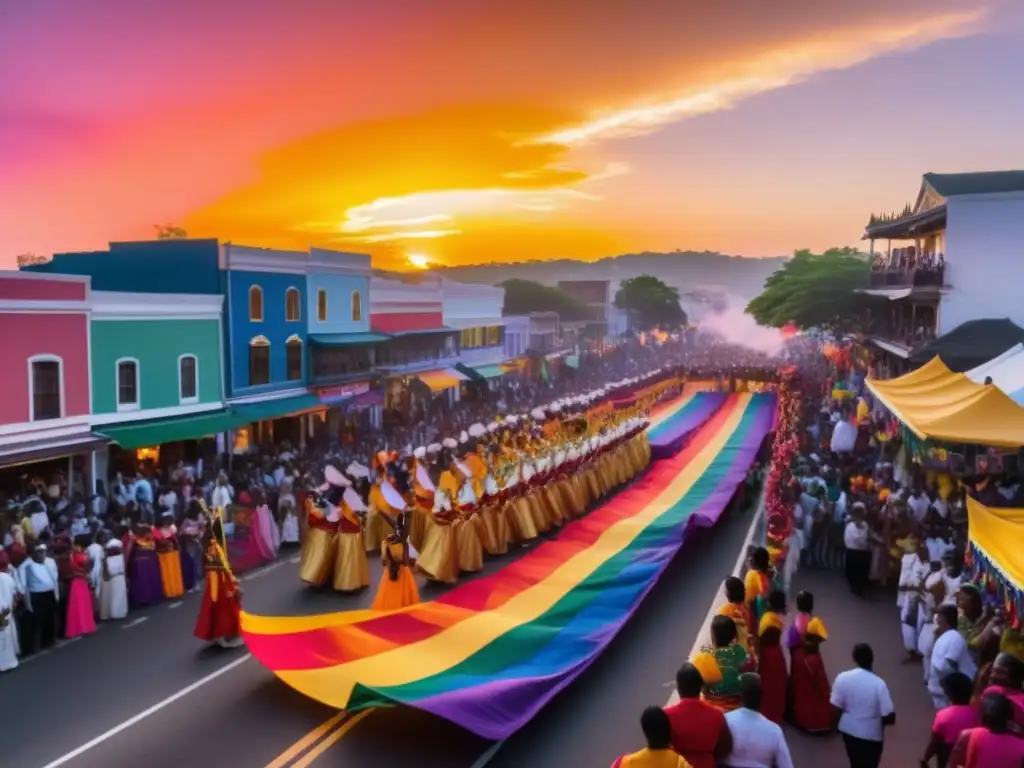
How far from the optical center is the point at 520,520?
54.2 feet

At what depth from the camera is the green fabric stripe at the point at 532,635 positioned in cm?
827

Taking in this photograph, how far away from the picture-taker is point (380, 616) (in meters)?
10.3

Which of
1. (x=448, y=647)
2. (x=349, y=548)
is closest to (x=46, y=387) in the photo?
(x=349, y=548)

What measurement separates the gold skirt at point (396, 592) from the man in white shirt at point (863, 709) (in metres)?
5.80

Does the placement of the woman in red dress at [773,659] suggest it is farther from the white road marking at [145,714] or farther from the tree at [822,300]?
the tree at [822,300]

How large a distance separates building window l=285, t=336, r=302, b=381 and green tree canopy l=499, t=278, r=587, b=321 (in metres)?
56.8

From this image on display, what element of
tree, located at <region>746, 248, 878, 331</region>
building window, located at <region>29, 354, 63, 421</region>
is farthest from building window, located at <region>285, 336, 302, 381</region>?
tree, located at <region>746, 248, 878, 331</region>

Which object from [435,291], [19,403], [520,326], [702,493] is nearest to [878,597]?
[702,493]

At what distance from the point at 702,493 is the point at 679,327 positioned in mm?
89106

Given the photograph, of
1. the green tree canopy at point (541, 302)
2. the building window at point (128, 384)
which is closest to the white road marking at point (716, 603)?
the building window at point (128, 384)

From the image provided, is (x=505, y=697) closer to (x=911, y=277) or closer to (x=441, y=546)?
(x=441, y=546)

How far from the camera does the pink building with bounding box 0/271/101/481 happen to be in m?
17.7

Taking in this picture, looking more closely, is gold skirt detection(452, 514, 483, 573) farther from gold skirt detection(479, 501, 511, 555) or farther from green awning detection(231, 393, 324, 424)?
green awning detection(231, 393, 324, 424)

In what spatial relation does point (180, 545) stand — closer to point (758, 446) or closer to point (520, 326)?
point (758, 446)
